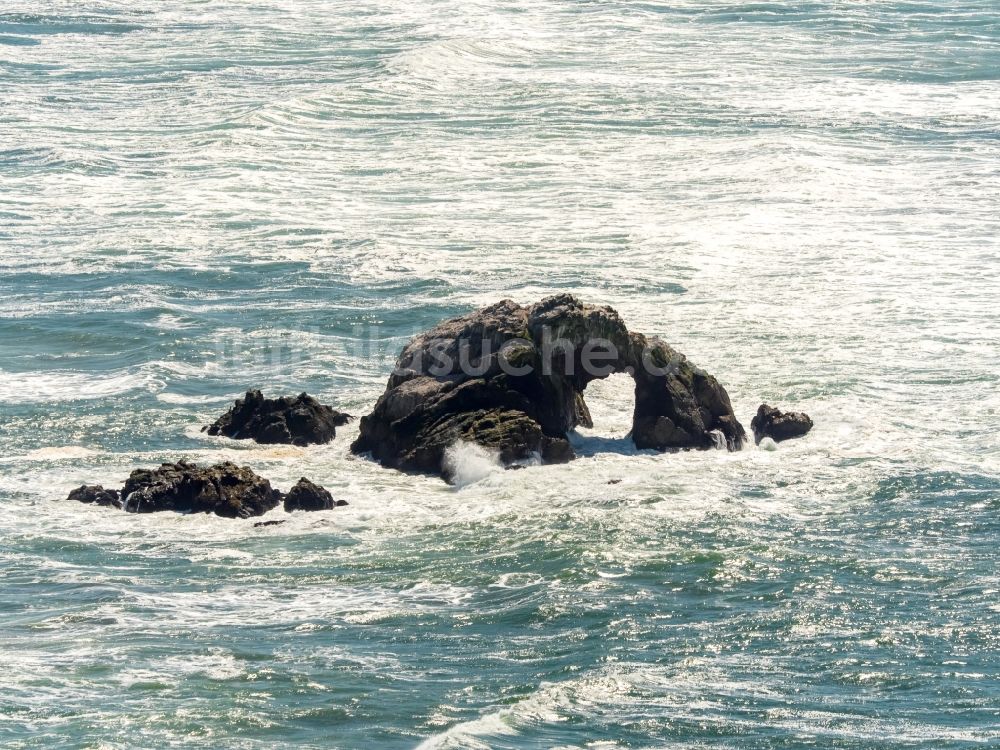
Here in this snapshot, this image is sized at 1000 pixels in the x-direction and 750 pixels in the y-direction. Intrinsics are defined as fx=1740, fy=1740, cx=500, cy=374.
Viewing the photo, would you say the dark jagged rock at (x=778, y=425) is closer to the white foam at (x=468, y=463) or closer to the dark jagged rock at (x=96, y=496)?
the white foam at (x=468, y=463)

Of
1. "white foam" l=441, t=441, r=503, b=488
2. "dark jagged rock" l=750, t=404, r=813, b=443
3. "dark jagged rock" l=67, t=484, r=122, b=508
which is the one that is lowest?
"dark jagged rock" l=67, t=484, r=122, b=508

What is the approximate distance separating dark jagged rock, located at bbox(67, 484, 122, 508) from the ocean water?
1.51 ft

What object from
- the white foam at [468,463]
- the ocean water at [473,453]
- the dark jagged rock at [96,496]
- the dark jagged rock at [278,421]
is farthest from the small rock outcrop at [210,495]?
the dark jagged rock at [278,421]

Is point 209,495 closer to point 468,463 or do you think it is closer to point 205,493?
point 205,493

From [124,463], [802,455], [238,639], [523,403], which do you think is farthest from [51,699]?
[802,455]

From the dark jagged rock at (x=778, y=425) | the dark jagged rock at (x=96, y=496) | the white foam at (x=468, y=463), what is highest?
the dark jagged rock at (x=778, y=425)

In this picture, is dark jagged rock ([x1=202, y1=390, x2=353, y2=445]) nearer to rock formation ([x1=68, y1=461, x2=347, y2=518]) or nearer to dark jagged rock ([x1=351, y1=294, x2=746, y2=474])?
dark jagged rock ([x1=351, y1=294, x2=746, y2=474])

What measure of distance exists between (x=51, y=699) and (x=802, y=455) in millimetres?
14424

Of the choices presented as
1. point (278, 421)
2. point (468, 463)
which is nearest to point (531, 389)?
point (468, 463)

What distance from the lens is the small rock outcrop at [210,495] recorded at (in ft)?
89.7

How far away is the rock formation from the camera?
2734 centimetres

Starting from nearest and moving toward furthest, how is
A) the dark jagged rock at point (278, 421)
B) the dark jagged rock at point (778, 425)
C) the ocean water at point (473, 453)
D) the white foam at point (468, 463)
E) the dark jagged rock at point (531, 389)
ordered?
the ocean water at point (473, 453)
the white foam at point (468, 463)
the dark jagged rock at point (531, 389)
the dark jagged rock at point (778, 425)
the dark jagged rock at point (278, 421)

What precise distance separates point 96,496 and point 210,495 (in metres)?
1.96

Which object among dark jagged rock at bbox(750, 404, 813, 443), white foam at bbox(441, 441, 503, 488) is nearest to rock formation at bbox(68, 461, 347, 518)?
white foam at bbox(441, 441, 503, 488)
